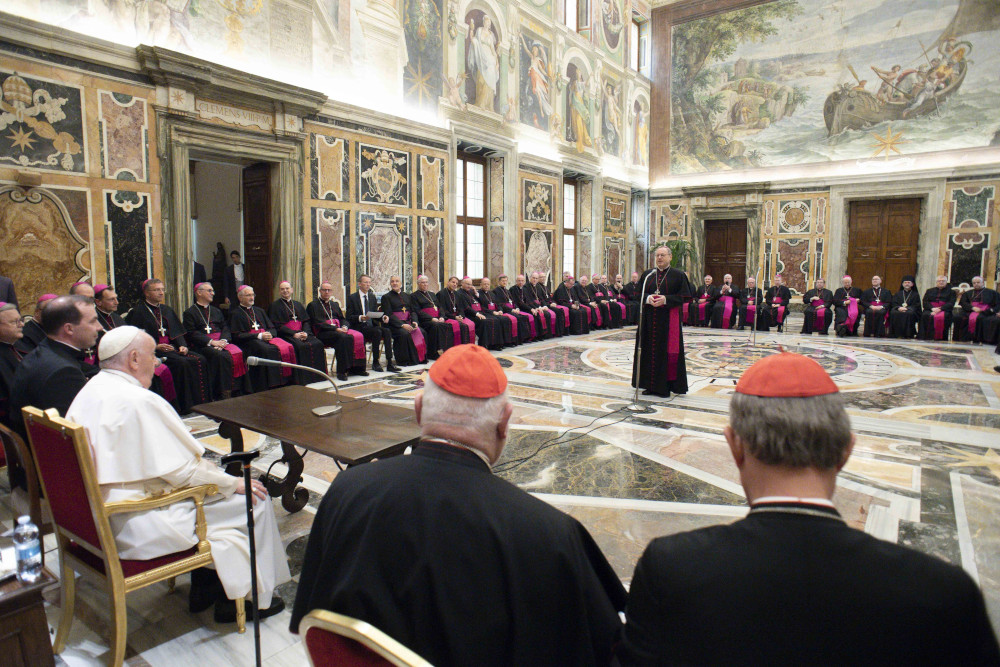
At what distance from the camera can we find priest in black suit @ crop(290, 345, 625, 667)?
1290 millimetres

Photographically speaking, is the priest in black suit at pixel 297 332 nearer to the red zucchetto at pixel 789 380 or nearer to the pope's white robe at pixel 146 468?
the pope's white robe at pixel 146 468

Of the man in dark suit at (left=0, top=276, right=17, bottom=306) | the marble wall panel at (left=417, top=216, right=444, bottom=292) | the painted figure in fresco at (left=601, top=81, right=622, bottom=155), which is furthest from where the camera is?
the painted figure in fresco at (left=601, top=81, right=622, bottom=155)

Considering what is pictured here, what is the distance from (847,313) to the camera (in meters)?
13.0

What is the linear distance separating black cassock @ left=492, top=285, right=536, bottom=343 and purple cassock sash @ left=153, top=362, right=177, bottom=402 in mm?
6231

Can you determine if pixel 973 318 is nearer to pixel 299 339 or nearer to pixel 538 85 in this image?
pixel 538 85

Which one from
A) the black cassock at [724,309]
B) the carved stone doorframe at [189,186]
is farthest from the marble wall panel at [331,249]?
the black cassock at [724,309]

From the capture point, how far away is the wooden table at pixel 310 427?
2.85 m

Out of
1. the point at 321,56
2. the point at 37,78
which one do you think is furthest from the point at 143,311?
the point at 321,56

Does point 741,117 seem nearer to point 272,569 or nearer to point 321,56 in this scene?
point 321,56

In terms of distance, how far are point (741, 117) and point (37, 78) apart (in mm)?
16268

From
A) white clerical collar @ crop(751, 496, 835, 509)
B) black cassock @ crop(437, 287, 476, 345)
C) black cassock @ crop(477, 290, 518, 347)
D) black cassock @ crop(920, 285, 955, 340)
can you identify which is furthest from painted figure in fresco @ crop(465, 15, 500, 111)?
white clerical collar @ crop(751, 496, 835, 509)

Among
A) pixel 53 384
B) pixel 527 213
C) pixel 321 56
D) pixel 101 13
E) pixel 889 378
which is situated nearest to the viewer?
pixel 53 384

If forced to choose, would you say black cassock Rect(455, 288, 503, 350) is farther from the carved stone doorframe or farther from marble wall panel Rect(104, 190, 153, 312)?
marble wall panel Rect(104, 190, 153, 312)

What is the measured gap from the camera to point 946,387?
7508 mm
